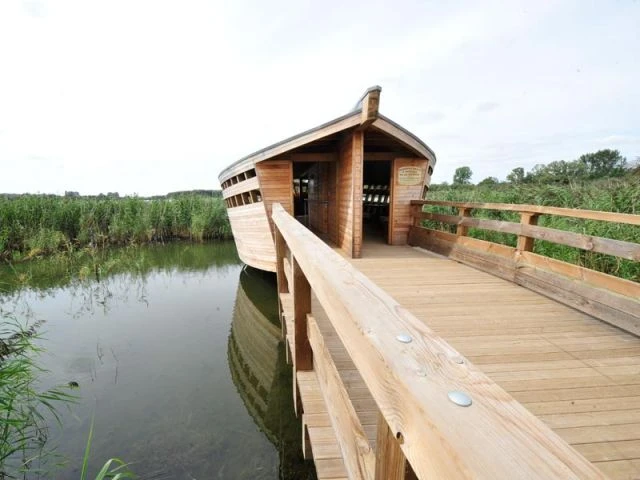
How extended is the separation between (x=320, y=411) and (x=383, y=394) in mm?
1500

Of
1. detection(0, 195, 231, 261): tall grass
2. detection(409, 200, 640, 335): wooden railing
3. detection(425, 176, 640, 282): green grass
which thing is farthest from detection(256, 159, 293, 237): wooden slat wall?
detection(0, 195, 231, 261): tall grass

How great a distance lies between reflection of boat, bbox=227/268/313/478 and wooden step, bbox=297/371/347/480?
67 centimetres

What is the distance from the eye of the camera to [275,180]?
5836 mm

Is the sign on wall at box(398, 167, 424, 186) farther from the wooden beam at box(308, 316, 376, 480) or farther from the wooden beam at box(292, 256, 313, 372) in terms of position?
the wooden beam at box(308, 316, 376, 480)

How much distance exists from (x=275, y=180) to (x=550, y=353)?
15.4ft

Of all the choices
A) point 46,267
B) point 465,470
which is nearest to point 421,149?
point 465,470

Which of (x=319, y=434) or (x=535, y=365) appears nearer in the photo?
(x=319, y=434)

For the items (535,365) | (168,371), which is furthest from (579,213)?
(168,371)

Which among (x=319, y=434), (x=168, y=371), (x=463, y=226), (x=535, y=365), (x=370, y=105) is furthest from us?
(x=463, y=226)

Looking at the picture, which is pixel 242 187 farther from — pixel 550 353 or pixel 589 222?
pixel 589 222

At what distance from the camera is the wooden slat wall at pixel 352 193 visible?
529 centimetres

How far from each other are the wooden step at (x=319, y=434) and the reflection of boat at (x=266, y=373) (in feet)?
2.19

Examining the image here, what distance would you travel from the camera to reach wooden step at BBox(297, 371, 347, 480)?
64.4 inches

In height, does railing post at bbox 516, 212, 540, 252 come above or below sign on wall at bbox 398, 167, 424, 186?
below
